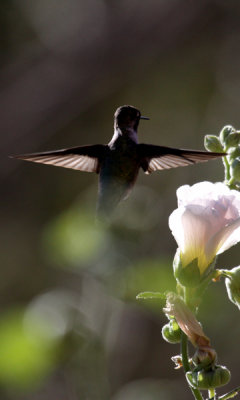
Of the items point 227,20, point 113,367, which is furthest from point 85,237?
point 227,20

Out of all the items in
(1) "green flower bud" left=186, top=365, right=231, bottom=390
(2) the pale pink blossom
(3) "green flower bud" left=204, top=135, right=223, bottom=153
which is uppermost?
(3) "green flower bud" left=204, top=135, right=223, bottom=153

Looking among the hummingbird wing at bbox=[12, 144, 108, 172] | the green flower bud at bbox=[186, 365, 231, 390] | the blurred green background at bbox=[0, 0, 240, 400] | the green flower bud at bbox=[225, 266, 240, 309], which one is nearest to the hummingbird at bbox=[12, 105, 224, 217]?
the hummingbird wing at bbox=[12, 144, 108, 172]

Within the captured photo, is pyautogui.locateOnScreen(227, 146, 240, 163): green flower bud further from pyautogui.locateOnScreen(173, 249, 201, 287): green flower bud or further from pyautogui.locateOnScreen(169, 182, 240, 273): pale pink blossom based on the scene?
pyautogui.locateOnScreen(173, 249, 201, 287): green flower bud

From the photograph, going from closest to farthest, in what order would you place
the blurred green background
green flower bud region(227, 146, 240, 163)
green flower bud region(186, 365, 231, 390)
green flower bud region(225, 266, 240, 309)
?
1. green flower bud region(186, 365, 231, 390)
2. green flower bud region(225, 266, 240, 309)
3. green flower bud region(227, 146, 240, 163)
4. the blurred green background

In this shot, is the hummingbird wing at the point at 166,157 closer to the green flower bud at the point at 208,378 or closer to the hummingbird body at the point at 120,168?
the hummingbird body at the point at 120,168

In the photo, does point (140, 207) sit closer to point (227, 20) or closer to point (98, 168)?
point (98, 168)

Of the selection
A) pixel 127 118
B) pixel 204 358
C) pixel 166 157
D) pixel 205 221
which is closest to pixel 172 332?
pixel 204 358

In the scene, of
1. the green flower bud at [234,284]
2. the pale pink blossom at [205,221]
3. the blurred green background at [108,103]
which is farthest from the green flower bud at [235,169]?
the blurred green background at [108,103]
